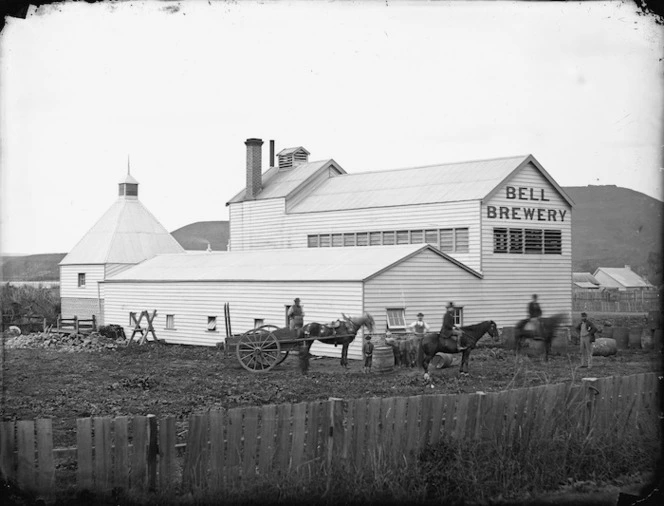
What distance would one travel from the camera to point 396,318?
3409 centimetres

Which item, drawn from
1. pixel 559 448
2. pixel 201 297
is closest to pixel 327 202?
pixel 201 297

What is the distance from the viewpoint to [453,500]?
40.0 ft

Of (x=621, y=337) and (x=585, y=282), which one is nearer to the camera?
(x=621, y=337)

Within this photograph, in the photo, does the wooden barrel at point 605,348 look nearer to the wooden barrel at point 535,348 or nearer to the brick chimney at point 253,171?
the wooden barrel at point 535,348

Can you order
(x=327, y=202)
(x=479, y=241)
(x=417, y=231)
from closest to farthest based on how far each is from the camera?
1. (x=479, y=241)
2. (x=417, y=231)
3. (x=327, y=202)

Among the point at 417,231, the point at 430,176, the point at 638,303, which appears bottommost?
the point at 638,303

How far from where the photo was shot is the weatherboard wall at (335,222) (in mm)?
41625

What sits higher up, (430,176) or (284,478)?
(430,176)

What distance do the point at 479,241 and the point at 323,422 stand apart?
29.5 m

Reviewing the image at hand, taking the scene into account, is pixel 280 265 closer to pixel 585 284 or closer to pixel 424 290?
pixel 424 290

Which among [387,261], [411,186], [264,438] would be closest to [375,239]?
[411,186]

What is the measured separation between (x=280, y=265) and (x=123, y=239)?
21237mm

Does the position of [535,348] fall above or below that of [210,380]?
above

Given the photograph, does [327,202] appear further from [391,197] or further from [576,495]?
[576,495]
